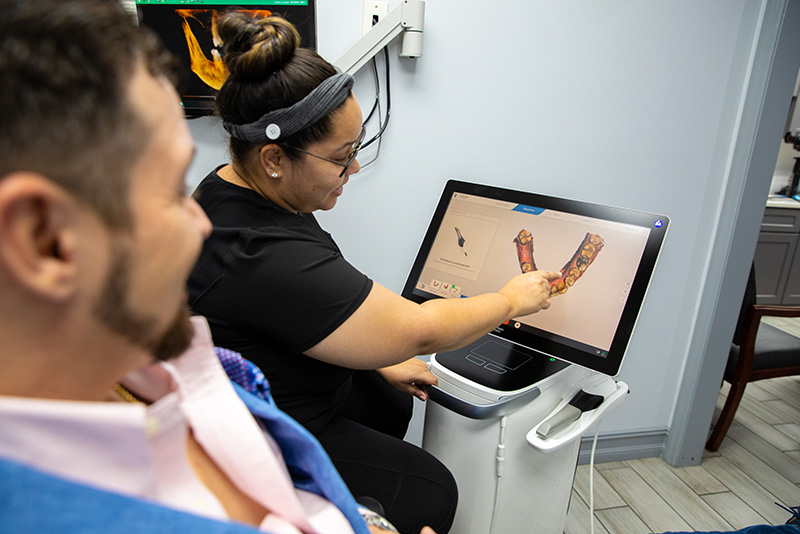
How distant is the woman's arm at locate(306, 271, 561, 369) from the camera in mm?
915

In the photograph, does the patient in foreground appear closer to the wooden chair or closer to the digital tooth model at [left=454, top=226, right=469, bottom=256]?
the digital tooth model at [left=454, top=226, right=469, bottom=256]

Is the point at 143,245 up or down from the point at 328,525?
up

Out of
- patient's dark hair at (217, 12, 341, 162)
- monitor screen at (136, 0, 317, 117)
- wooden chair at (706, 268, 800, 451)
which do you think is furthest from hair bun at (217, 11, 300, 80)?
wooden chair at (706, 268, 800, 451)

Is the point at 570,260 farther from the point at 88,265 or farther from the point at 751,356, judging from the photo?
the point at 751,356

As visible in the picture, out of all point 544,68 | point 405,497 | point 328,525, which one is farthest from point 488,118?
point 328,525

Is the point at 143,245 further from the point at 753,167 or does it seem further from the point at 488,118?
the point at 753,167

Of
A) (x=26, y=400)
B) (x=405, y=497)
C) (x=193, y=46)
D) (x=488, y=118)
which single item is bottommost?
(x=405, y=497)

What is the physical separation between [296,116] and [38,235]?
65 cm

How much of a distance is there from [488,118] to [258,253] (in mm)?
976

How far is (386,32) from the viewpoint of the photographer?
1.40m

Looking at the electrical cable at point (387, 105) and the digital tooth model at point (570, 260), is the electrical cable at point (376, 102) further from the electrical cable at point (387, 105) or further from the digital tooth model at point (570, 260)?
the digital tooth model at point (570, 260)

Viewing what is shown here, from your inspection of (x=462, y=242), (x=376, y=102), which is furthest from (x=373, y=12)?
(x=462, y=242)

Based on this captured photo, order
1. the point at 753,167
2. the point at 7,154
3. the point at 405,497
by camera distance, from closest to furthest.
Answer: the point at 7,154, the point at 405,497, the point at 753,167

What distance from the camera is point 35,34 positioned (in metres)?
0.38
